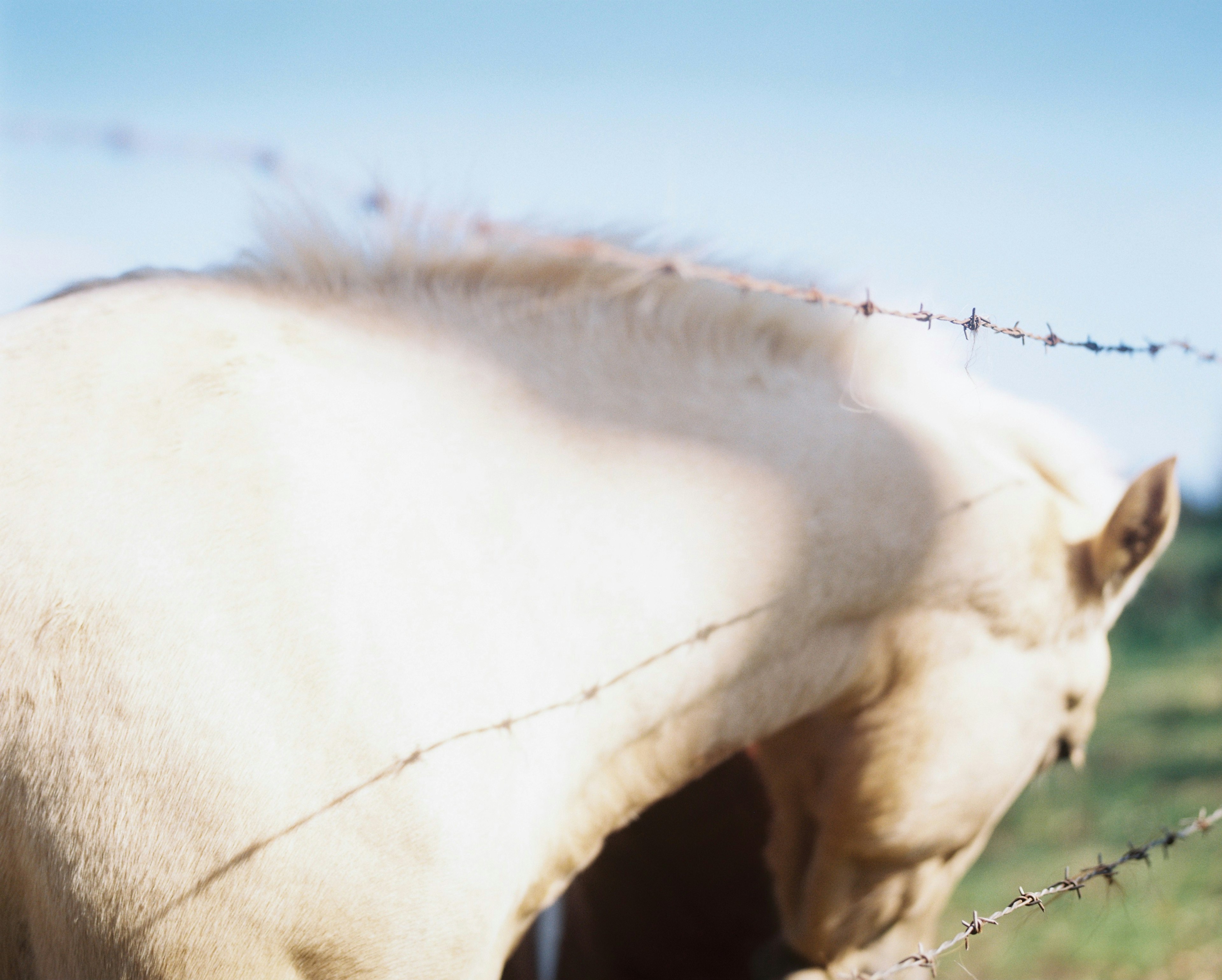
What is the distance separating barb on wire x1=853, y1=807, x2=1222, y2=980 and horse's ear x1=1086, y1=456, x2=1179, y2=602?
37 cm

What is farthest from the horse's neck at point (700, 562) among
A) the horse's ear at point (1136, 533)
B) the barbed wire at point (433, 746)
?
the horse's ear at point (1136, 533)

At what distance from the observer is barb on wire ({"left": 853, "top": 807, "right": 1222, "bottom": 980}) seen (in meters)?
0.90

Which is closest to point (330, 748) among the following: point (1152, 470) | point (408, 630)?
point (408, 630)

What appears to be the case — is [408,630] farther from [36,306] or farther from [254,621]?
[36,306]

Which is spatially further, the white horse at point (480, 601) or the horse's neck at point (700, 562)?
the horse's neck at point (700, 562)

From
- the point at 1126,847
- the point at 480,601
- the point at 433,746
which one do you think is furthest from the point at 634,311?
the point at 1126,847

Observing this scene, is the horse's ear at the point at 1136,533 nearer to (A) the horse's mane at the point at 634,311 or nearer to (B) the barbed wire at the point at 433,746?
(A) the horse's mane at the point at 634,311

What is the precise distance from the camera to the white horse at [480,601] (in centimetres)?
87

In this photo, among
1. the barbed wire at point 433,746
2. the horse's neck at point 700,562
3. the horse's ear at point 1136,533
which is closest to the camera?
the barbed wire at point 433,746

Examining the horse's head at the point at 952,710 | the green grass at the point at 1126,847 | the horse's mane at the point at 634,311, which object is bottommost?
the green grass at the point at 1126,847

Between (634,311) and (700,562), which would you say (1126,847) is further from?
(634,311)

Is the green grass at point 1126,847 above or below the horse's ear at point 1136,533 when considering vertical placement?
below

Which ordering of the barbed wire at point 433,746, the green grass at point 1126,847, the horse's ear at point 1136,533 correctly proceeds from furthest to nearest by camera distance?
the green grass at point 1126,847
the horse's ear at point 1136,533
the barbed wire at point 433,746

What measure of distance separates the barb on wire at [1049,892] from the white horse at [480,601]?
0.29 metres
